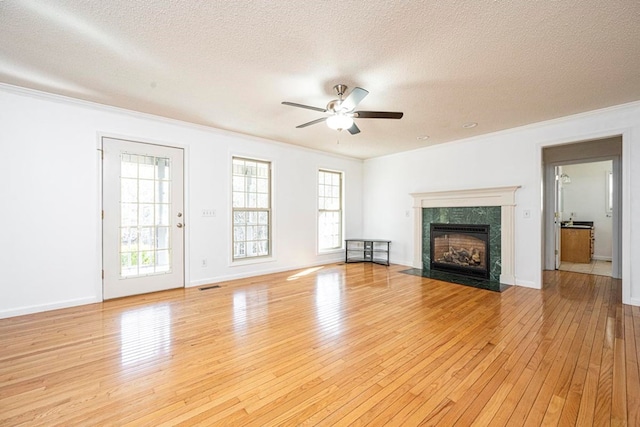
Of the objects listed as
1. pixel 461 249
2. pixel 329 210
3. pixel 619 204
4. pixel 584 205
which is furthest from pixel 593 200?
pixel 329 210

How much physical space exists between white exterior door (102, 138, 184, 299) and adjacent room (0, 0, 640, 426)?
0.09ft

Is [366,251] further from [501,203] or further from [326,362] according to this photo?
[326,362]

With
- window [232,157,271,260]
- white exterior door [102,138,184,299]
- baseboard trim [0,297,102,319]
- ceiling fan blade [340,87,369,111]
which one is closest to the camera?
ceiling fan blade [340,87,369,111]

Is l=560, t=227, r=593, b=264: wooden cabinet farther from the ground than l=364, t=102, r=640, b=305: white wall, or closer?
closer

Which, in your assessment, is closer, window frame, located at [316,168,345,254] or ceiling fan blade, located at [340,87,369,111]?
ceiling fan blade, located at [340,87,369,111]

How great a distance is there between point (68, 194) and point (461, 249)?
6.13 metres

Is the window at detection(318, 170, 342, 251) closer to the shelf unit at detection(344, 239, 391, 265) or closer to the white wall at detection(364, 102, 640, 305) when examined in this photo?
the shelf unit at detection(344, 239, 391, 265)

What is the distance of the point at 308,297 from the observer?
373 centimetres

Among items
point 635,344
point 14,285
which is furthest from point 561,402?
point 14,285

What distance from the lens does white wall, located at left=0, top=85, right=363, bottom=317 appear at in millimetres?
3049

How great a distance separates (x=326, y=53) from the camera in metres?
2.34

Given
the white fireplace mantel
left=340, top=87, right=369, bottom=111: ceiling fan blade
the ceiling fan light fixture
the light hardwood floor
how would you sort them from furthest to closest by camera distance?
1. the white fireplace mantel
2. the ceiling fan light fixture
3. left=340, top=87, right=369, bottom=111: ceiling fan blade
4. the light hardwood floor

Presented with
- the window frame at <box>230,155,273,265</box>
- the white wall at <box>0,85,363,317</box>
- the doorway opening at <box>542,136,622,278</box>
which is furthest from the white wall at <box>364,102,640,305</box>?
the white wall at <box>0,85,363,317</box>

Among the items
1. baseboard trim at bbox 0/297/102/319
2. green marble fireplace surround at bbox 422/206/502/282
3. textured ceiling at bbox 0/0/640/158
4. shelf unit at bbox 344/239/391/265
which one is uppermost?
textured ceiling at bbox 0/0/640/158
